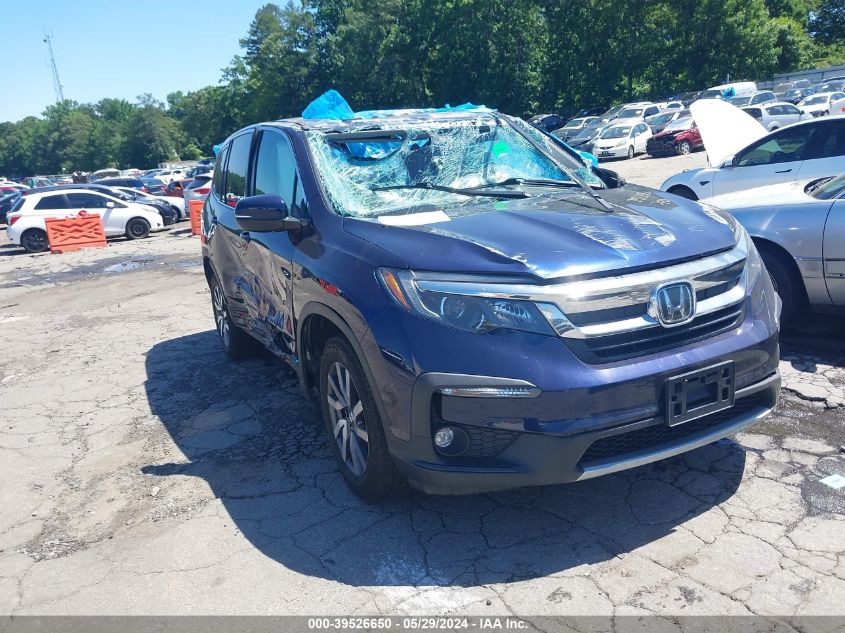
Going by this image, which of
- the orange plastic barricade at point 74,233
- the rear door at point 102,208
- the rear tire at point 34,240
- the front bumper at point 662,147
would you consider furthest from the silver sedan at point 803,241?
the front bumper at point 662,147

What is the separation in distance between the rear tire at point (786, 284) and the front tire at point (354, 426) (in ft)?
11.3

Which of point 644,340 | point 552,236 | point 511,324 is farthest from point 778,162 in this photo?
point 511,324

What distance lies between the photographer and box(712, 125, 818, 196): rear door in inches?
351

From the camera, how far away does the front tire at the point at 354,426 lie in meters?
3.29

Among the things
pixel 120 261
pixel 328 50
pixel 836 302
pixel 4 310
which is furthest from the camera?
pixel 328 50

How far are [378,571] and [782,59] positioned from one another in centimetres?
6219

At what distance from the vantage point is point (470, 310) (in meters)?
2.94

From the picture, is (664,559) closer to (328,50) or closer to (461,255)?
(461,255)

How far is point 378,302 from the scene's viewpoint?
3125 millimetres

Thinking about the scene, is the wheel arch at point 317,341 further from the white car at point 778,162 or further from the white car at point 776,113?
the white car at point 776,113

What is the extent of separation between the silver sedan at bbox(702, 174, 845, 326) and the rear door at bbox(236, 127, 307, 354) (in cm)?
339

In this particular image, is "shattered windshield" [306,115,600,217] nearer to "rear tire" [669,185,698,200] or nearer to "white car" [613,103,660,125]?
"rear tire" [669,185,698,200]

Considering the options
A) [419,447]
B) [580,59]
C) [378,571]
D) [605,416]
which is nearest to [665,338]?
[605,416]

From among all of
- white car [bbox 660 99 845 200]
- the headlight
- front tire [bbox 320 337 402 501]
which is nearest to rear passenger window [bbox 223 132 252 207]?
front tire [bbox 320 337 402 501]
